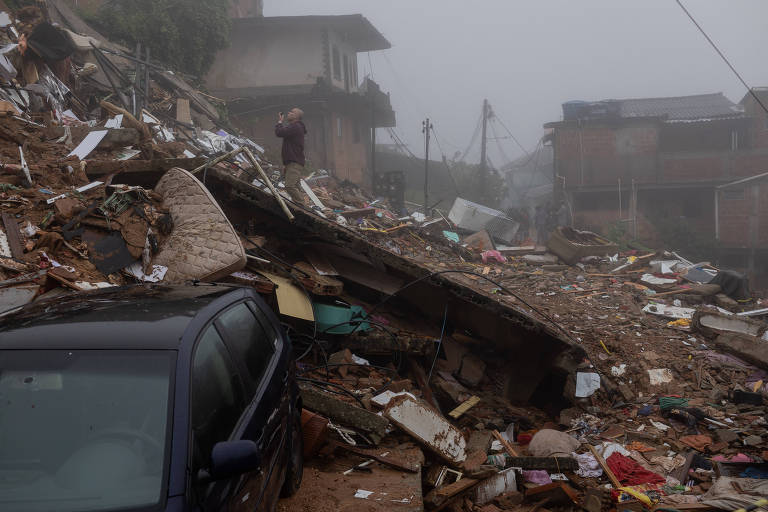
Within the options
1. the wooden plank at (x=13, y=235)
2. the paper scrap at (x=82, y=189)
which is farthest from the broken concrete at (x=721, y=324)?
the wooden plank at (x=13, y=235)

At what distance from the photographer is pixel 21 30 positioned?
1138cm

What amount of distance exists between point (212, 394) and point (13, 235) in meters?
3.74

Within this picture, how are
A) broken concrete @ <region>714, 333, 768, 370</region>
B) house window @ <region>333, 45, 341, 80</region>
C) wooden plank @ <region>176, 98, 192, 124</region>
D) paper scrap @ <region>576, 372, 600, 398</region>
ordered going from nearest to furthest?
paper scrap @ <region>576, 372, 600, 398</region>, broken concrete @ <region>714, 333, 768, 370</region>, wooden plank @ <region>176, 98, 192, 124</region>, house window @ <region>333, 45, 341, 80</region>

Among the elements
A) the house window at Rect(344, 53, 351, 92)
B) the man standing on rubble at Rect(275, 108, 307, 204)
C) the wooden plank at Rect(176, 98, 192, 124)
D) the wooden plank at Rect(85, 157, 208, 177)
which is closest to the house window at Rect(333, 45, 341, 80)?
the house window at Rect(344, 53, 351, 92)

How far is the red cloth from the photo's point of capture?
15.9 ft

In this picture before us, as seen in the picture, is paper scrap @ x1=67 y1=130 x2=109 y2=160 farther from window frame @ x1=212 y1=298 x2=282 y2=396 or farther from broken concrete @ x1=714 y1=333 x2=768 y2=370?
broken concrete @ x1=714 y1=333 x2=768 y2=370

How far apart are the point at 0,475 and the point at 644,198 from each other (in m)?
32.7

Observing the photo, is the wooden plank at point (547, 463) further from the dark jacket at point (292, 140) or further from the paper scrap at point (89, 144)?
the dark jacket at point (292, 140)

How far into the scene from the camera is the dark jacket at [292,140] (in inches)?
430

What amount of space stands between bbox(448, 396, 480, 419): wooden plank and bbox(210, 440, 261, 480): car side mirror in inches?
160

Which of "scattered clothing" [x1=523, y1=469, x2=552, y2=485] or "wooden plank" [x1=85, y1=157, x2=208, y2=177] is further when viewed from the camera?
"wooden plank" [x1=85, y1=157, x2=208, y2=177]

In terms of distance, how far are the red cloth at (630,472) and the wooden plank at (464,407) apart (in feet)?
5.02

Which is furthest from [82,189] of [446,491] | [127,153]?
[446,491]

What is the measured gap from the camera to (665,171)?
29.6 m
